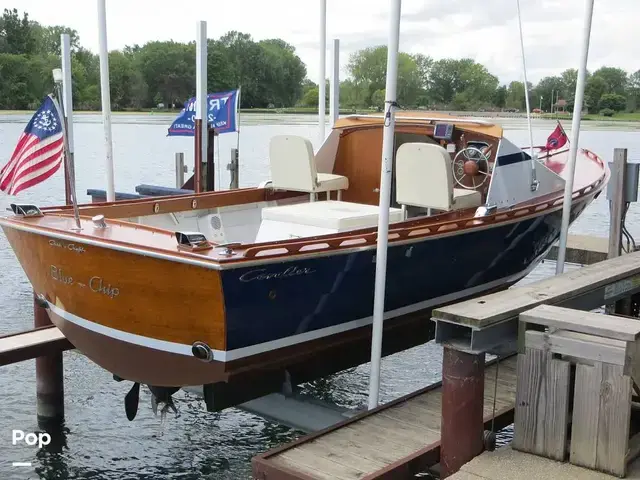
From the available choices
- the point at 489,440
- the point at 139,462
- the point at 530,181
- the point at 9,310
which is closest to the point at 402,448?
the point at 489,440

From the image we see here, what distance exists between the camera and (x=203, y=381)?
19.7 ft

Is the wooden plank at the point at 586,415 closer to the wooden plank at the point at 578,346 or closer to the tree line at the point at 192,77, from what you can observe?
the wooden plank at the point at 578,346

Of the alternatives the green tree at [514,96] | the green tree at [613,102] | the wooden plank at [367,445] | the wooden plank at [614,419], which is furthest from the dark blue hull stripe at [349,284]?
the green tree at [613,102]

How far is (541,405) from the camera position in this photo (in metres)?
4.69

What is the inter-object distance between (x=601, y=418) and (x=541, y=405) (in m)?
0.34

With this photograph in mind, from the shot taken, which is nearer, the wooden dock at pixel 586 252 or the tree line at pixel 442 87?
the wooden dock at pixel 586 252

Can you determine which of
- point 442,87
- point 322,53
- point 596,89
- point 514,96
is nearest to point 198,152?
point 322,53

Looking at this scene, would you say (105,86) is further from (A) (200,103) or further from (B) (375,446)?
(B) (375,446)

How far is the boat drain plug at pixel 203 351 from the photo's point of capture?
5.80 metres

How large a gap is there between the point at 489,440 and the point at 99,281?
117 inches

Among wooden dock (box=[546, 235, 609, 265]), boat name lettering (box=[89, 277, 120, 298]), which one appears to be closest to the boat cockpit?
boat name lettering (box=[89, 277, 120, 298])

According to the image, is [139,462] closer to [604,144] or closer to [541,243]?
[541,243]

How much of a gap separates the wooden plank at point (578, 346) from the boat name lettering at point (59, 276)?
3.45 metres

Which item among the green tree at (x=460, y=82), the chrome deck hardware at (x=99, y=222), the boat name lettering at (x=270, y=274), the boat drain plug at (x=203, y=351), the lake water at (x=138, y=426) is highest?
the green tree at (x=460, y=82)
